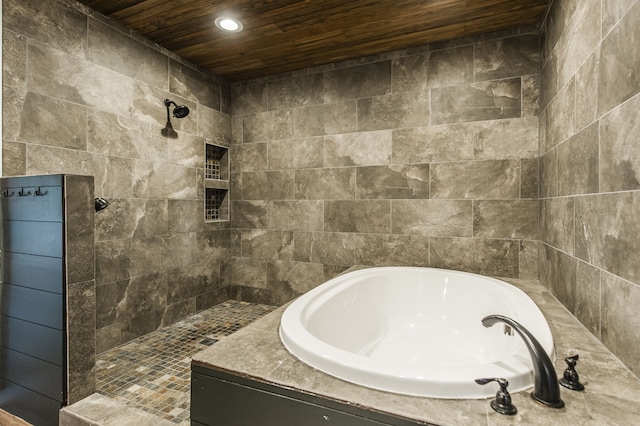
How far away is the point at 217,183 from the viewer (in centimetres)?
319

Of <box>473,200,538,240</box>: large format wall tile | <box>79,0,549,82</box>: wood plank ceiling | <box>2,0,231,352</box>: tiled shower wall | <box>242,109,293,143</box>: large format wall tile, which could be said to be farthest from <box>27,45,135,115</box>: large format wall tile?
<box>473,200,538,240</box>: large format wall tile

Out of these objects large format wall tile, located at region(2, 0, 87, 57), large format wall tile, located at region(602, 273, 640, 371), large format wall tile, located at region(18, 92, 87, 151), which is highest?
large format wall tile, located at region(2, 0, 87, 57)

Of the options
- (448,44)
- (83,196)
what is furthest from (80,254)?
(448,44)

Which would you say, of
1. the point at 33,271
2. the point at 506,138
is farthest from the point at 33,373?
the point at 506,138

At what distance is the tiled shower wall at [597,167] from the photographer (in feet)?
3.44

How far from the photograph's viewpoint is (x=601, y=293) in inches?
49.4

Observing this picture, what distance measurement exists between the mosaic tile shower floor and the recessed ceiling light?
90.3 inches

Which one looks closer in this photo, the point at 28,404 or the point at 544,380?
the point at 544,380

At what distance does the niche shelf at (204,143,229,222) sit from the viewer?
10.5ft

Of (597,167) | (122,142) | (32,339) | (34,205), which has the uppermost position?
(122,142)

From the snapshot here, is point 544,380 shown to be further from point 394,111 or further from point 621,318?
point 394,111

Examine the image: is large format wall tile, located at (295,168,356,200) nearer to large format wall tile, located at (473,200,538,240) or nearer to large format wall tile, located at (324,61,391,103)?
large format wall tile, located at (324,61,391,103)

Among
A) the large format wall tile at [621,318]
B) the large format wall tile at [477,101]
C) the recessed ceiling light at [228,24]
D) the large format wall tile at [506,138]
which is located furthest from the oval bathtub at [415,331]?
the recessed ceiling light at [228,24]

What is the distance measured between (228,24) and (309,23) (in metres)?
0.58
